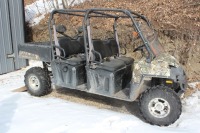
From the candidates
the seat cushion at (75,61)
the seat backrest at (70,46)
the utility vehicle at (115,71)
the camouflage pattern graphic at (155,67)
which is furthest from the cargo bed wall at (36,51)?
the camouflage pattern graphic at (155,67)

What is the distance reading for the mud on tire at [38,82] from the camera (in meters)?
6.97

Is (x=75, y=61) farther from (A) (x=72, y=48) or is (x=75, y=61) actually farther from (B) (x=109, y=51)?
(B) (x=109, y=51)

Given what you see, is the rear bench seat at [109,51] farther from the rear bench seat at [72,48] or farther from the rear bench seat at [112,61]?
the rear bench seat at [72,48]

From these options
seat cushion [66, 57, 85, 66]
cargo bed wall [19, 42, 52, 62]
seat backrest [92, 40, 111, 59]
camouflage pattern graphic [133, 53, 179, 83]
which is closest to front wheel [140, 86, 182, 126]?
camouflage pattern graphic [133, 53, 179, 83]

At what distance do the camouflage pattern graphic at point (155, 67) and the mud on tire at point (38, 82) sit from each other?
2283 millimetres

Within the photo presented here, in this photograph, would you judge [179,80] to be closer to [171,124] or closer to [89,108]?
[171,124]

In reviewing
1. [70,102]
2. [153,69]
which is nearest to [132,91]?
[153,69]

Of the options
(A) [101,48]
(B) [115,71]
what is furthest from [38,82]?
(B) [115,71]

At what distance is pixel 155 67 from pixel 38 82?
2792 mm

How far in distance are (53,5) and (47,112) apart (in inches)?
323

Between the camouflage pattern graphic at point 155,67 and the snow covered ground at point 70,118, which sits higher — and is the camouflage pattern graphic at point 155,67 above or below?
above

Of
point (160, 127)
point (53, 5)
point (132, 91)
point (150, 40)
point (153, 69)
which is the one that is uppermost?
point (53, 5)

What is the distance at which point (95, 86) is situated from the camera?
239 inches

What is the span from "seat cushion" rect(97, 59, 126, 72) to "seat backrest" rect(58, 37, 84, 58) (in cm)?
98
